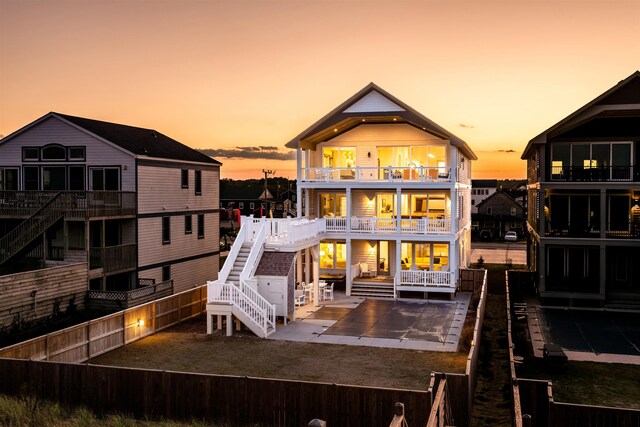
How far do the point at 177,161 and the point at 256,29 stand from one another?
898cm

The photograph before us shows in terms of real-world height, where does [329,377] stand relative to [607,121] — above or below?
below

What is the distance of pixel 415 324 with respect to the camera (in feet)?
78.3

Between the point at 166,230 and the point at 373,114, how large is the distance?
13.0 m

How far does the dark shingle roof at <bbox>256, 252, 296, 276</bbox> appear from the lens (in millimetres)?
23953

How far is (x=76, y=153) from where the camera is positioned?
100 feet

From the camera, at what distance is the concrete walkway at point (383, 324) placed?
21.0 metres

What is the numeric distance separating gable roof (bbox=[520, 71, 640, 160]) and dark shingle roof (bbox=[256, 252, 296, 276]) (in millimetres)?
15619

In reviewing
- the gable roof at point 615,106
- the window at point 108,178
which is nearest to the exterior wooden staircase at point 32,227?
the window at point 108,178

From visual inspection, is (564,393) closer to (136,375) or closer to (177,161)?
(136,375)

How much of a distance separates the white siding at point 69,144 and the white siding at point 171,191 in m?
0.74

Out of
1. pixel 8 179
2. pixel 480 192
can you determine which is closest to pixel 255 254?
pixel 8 179

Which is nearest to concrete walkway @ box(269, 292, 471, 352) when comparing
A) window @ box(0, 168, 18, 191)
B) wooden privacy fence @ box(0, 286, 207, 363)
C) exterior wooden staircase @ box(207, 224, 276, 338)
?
exterior wooden staircase @ box(207, 224, 276, 338)

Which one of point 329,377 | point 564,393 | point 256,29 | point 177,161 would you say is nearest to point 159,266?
point 177,161

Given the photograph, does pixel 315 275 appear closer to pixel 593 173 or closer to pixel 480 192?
pixel 593 173
